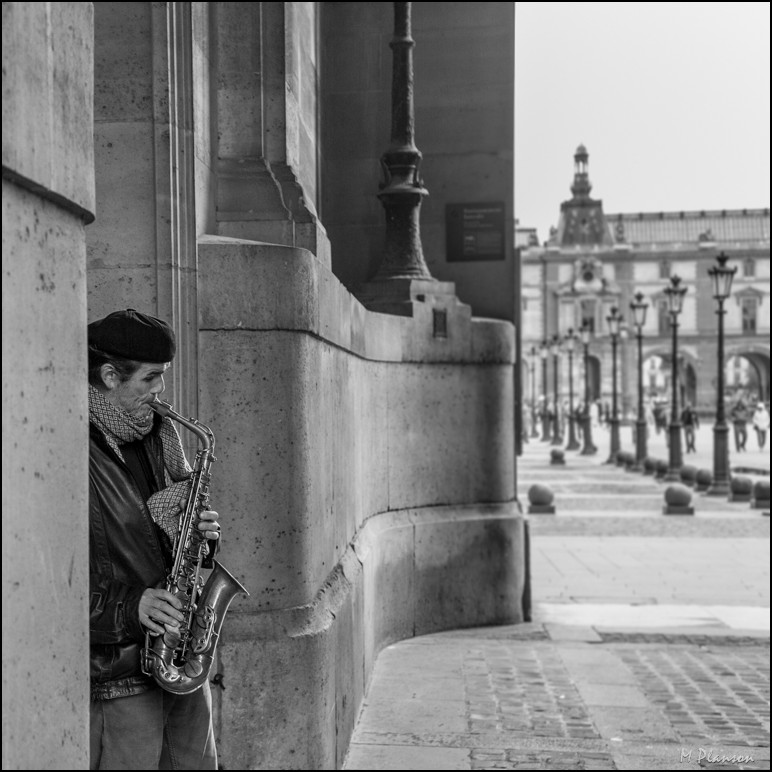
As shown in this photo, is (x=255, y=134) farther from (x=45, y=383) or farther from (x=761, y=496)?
(x=761, y=496)

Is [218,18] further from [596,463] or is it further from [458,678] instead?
[596,463]

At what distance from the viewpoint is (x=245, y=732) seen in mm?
4578

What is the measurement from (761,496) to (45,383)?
19198 millimetres

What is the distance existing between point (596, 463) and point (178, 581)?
34816mm

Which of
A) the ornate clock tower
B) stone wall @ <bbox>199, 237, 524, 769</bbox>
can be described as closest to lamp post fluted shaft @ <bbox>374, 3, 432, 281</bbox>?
stone wall @ <bbox>199, 237, 524, 769</bbox>

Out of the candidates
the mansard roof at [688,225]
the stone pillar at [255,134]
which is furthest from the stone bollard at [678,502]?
the mansard roof at [688,225]

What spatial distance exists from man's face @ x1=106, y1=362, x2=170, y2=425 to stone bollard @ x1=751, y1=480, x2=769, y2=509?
1852 centimetres

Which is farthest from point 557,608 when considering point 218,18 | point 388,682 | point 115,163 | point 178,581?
point 178,581

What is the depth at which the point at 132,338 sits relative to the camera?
7.75ft

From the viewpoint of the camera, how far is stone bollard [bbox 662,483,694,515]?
61.4 ft

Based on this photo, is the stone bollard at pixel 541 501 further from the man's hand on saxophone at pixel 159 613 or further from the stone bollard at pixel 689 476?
the man's hand on saxophone at pixel 159 613

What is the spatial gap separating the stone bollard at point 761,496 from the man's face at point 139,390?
18.5 meters

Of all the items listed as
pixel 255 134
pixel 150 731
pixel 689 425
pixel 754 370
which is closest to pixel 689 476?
pixel 689 425

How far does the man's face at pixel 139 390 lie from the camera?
94.5 inches
